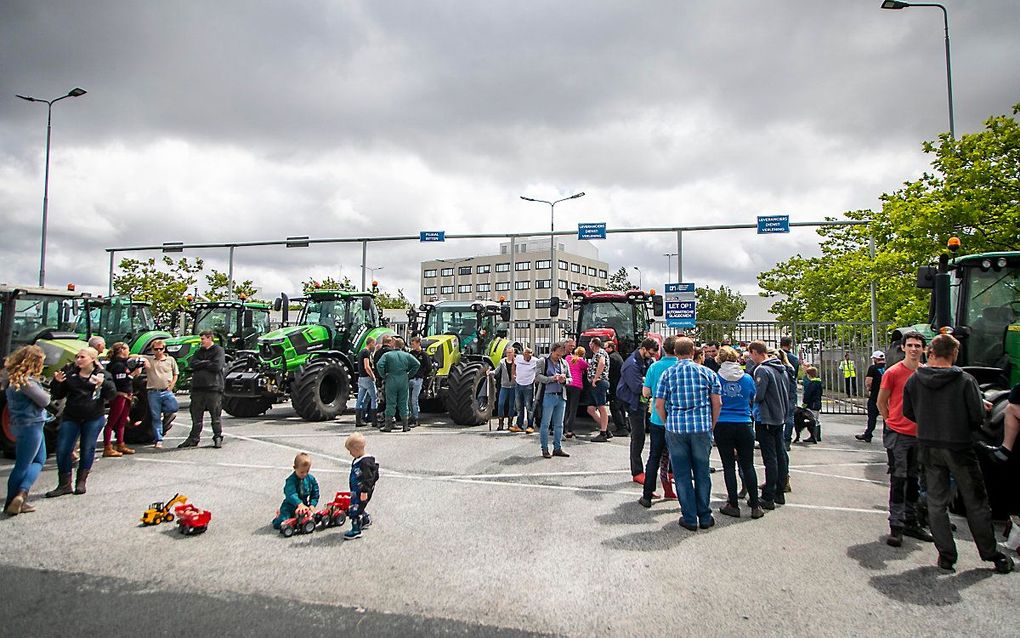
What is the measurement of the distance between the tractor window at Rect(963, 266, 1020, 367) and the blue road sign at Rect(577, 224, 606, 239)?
42.7 ft

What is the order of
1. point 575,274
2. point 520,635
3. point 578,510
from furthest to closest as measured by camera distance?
point 575,274 → point 578,510 → point 520,635

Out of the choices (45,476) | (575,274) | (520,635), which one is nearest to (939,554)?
(520,635)

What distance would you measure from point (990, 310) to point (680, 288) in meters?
8.12

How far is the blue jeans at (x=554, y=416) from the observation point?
9266 mm

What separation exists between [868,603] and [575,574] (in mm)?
1924

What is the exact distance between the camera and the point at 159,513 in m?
5.89

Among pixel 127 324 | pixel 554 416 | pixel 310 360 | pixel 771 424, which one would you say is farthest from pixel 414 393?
pixel 127 324

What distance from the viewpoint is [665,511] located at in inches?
256

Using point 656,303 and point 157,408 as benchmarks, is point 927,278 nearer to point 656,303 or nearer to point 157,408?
point 656,303

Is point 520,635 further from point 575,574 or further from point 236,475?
point 236,475

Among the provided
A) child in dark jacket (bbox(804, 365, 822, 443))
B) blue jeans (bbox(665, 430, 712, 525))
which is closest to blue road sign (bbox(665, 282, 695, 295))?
child in dark jacket (bbox(804, 365, 822, 443))

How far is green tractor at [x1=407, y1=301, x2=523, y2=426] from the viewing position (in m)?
12.8

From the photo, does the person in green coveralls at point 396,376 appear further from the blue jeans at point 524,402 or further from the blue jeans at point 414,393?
the blue jeans at point 524,402

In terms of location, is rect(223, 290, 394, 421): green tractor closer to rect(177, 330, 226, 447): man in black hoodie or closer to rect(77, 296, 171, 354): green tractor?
rect(177, 330, 226, 447): man in black hoodie
